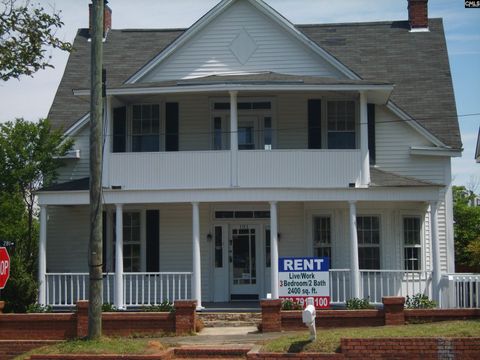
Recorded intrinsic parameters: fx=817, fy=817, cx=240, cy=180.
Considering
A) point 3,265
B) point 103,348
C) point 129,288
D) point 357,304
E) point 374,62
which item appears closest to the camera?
point 103,348

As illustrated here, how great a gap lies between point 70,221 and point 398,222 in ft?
30.6

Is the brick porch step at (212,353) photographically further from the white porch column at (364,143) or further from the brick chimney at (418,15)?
the brick chimney at (418,15)

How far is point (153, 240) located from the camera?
75.0 ft

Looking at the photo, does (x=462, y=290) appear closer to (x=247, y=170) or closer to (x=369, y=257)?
(x=369, y=257)

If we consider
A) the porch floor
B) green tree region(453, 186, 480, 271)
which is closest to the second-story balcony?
the porch floor

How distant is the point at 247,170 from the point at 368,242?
13.9ft

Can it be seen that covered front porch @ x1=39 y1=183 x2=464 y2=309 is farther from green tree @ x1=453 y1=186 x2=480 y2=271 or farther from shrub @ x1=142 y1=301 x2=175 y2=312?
green tree @ x1=453 y1=186 x2=480 y2=271

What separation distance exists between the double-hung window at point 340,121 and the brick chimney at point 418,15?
5955 mm

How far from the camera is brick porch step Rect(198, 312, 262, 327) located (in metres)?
19.5

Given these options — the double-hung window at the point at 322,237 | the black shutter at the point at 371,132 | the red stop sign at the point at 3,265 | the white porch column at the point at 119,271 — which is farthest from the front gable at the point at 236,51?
the red stop sign at the point at 3,265

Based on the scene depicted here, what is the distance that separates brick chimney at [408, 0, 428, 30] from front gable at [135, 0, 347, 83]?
5806 millimetres

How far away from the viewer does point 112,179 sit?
21125mm

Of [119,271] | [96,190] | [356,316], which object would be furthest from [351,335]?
[119,271]

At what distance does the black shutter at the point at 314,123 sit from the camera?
886 inches
